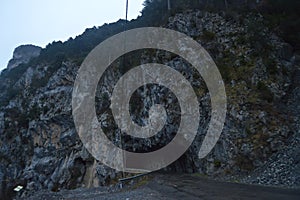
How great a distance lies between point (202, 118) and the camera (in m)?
18.5

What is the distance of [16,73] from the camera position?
163 feet

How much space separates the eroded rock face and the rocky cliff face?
109 feet

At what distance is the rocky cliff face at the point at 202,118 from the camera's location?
49.3ft

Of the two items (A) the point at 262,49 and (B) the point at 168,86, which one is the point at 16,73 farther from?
(A) the point at 262,49

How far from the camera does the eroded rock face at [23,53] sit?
66438 millimetres

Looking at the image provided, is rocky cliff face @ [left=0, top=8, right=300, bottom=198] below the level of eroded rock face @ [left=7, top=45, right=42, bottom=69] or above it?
below

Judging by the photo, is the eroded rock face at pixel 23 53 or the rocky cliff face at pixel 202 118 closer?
the rocky cliff face at pixel 202 118

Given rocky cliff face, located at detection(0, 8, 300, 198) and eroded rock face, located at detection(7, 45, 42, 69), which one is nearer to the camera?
rocky cliff face, located at detection(0, 8, 300, 198)

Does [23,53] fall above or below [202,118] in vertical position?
above

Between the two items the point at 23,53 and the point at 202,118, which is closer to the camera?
the point at 202,118

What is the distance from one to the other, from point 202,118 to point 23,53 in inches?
2500

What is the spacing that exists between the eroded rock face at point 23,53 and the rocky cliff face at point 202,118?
109 feet

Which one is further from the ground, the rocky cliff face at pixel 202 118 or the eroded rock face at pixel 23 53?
the eroded rock face at pixel 23 53

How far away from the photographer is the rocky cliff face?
15.0 metres
